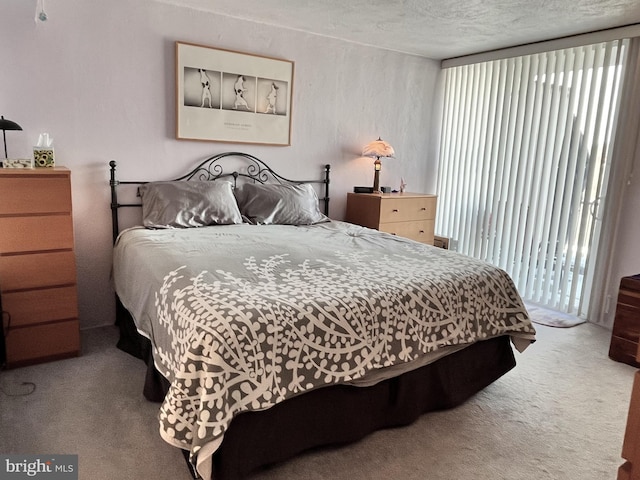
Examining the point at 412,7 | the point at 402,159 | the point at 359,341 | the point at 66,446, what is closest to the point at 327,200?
the point at 402,159

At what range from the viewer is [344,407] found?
1947 millimetres

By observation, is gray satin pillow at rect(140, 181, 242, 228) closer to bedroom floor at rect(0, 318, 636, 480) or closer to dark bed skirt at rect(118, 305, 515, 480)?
dark bed skirt at rect(118, 305, 515, 480)

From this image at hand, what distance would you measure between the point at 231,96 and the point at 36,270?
6.12 ft

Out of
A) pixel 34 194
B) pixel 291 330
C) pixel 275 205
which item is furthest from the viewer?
pixel 275 205

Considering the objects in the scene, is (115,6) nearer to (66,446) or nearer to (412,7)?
(412,7)

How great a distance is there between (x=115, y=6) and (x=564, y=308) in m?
4.15

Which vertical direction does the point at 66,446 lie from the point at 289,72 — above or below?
below

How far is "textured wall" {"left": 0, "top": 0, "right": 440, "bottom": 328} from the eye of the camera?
111 inches

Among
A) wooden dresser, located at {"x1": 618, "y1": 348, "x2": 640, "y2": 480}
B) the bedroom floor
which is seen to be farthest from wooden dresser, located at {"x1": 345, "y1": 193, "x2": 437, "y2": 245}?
wooden dresser, located at {"x1": 618, "y1": 348, "x2": 640, "y2": 480}

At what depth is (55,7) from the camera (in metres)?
2.82

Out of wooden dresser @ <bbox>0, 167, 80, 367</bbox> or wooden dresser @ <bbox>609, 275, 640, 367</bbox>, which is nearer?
wooden dresser @ <bbox>0, 167, 80, 367</bbox>

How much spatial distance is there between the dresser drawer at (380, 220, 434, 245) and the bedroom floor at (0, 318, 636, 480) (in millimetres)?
1714

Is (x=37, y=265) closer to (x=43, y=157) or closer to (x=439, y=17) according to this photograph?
(x=43, y=157)

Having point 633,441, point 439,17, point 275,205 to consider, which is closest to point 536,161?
point 439,17
